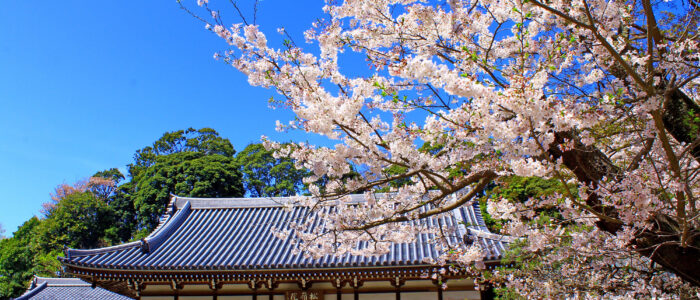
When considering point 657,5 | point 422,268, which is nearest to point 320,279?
point 422,268

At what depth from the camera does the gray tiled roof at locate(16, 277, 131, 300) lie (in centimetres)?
1216

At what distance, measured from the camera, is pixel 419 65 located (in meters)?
2.62

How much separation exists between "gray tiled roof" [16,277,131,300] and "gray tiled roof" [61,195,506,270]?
3.90 metres

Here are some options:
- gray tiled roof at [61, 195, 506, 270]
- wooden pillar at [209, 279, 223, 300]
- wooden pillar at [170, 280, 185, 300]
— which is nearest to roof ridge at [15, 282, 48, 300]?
gray tiled roof at [61, 195, 506, 270]

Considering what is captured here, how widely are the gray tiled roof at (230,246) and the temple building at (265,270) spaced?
0.7 inches

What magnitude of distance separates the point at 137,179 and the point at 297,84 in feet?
99.3

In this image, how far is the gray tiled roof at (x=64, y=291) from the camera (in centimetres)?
1216

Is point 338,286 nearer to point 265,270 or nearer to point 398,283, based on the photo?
point 398,283

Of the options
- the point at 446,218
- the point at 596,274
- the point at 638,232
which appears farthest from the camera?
the point at 446,218

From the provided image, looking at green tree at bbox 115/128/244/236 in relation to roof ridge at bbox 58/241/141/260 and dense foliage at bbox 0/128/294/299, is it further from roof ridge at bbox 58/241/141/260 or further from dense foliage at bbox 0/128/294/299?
roof ridge at bbox 58/241/141/260

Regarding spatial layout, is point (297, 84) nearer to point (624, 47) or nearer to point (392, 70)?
point (392, 70)

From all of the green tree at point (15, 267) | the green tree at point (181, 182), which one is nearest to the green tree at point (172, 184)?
the green tree at point (181, 182)

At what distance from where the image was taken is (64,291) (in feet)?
41.6

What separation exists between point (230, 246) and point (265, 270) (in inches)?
78.5
